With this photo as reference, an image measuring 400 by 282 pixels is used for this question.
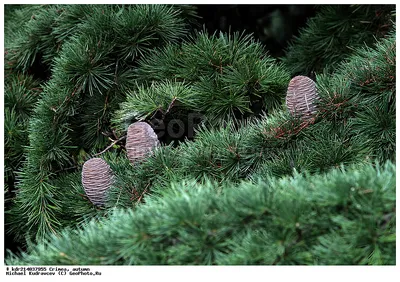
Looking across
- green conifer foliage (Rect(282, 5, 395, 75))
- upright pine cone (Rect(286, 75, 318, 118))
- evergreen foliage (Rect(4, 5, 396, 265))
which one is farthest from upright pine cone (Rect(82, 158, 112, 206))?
green conifer foliage (Rect(282, 5, 395, 75))

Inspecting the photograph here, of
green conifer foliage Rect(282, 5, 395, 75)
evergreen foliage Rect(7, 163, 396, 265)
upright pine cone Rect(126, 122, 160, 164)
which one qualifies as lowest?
evergreen foliage Rect(7, 163, 396, 265)

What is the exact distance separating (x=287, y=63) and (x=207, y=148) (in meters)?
0.46

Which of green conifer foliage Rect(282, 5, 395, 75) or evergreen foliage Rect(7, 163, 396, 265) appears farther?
green conifer foliage Rect(282, 5, 395, 75)

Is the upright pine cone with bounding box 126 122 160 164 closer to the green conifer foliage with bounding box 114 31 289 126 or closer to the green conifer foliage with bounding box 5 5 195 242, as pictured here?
the green conifer foliage with bounding box 114 31 289 126

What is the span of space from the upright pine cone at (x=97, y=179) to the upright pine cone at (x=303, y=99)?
0.28 meters

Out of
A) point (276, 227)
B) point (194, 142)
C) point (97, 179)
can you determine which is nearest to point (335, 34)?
point (194, 142)

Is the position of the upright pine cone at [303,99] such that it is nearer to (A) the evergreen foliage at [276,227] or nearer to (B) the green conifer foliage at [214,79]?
(B) the green conifer foliage at [214,79]

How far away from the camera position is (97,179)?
2.70 ft

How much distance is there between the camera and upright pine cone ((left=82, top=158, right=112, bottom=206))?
82 cm

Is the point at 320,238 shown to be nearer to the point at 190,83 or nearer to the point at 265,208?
the point at 265,208

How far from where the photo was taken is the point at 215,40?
96 cm

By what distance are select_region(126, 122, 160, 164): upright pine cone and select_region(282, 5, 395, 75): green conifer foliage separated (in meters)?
0.42

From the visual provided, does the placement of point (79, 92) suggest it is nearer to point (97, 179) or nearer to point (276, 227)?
point (97, 179)

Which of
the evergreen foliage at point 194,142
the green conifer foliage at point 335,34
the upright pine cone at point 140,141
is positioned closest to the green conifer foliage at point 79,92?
the evergreen foliage at point 194,142
